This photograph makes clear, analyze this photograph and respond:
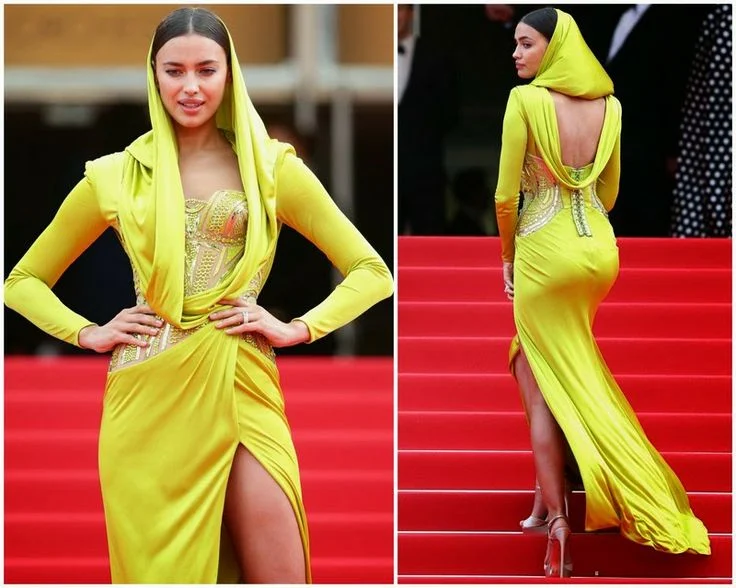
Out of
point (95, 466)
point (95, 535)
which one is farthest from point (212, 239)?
point (95, 466)

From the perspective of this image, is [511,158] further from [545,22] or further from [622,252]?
[622,252]

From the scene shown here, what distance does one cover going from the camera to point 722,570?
468 centimetres

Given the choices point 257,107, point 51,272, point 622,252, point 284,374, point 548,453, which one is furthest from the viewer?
point 622,252

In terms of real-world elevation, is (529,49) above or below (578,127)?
above

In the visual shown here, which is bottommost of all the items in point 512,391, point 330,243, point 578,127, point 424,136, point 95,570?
point 95,570

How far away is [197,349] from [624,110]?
6.05 meters

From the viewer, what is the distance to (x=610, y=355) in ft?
20.6

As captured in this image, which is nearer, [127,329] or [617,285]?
[127,329]

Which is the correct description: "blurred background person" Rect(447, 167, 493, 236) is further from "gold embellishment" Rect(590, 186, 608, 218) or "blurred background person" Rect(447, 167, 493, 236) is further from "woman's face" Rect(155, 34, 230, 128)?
"woman's face" Rect(155, 34, 230, 128)

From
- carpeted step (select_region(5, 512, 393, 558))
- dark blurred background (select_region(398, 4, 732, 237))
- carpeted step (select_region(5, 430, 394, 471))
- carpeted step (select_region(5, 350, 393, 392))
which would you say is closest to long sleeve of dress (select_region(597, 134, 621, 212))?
carpeted step (select_region(5, 512, 393, 558))

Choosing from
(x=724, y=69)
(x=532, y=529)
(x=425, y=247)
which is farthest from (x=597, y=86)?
(x=724, y=69)

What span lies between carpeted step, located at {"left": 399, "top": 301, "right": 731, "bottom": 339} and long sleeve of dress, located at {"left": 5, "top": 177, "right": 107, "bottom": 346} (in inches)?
116

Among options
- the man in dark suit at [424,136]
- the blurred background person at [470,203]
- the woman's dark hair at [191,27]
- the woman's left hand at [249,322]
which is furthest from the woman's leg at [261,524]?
the blurred background person at [470,203]

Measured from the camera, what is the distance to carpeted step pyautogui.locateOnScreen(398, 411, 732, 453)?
5.52 m
